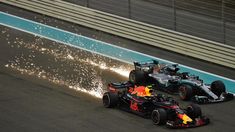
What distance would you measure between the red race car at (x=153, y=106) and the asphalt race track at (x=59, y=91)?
0.64 ft

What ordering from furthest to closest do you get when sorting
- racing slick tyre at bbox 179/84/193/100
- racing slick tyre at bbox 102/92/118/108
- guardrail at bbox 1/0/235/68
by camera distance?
guardrail at bbox 1/0/235/68
racing slick tyre at bbox 179/84/193/100
racing slick tyre at bbox 102/92/118/108

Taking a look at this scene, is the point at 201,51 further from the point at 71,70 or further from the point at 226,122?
the point at 226,122

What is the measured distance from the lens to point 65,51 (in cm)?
2589

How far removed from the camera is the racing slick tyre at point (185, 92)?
20234mm

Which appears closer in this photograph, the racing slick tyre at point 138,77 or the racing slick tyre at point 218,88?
the racing slick tyre at point 218,88

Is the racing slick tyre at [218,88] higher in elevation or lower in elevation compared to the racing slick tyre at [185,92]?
higher

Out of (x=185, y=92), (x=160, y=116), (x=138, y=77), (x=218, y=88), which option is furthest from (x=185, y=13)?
(x=160, y=116)

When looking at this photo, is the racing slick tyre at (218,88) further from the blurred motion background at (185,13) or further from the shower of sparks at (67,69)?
the blurred motion background at (185,13)

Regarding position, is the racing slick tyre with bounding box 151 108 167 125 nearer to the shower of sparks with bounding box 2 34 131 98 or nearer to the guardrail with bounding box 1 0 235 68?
the shower of sparks with bounding box 2 34 131 98

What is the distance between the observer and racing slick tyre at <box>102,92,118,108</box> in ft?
64.3

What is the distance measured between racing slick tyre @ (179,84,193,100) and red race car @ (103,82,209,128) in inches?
50.5

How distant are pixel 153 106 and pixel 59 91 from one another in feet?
12.2

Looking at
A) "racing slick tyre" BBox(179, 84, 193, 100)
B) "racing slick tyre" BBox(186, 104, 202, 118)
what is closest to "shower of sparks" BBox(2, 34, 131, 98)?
"racing slick tyre" BBox(179, 84, 193, 100)

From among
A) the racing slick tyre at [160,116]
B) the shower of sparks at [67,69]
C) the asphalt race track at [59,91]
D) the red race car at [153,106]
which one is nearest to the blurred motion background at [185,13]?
the asphalt race track at [59,91]
